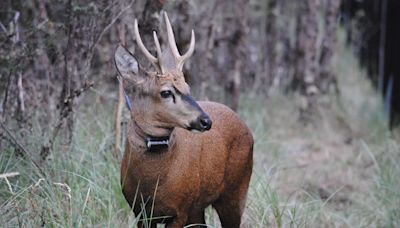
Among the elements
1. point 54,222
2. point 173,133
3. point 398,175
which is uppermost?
point 173,133

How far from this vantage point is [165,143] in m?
4.39

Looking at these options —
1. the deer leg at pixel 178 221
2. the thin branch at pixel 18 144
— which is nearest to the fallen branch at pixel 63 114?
the thin branch at pixel 18 144

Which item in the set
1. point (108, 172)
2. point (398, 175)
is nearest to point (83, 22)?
point (108, 172)

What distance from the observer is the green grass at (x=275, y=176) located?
4895mm

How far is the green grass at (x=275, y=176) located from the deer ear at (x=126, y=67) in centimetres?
73

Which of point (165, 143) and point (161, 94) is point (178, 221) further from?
point (161, 94)

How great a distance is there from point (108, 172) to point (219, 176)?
1.12 m

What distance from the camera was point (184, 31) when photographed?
319 inches

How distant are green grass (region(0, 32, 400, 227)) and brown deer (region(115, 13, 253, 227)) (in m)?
0.35

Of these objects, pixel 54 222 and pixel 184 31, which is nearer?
pixel 54 222

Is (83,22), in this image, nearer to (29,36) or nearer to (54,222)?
(29,36)

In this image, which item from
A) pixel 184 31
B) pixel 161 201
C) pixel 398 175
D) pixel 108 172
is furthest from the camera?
pixel 184 31

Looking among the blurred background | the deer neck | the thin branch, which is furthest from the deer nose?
the thin branch

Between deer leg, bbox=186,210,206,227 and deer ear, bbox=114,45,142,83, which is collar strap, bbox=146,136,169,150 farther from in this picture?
deer leg, bbox=186,210,206,227
